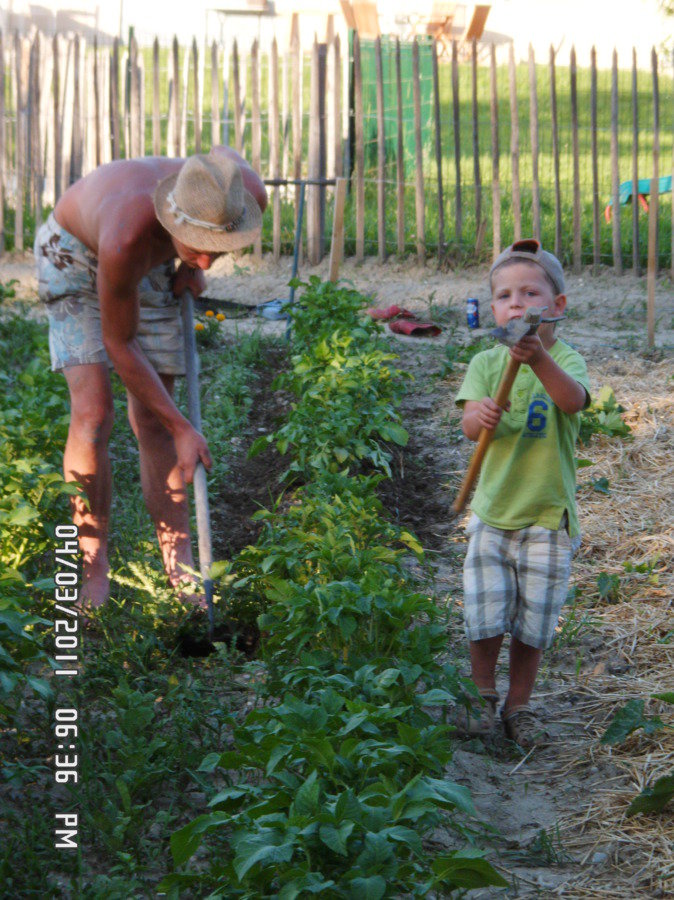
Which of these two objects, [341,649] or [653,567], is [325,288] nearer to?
[653,567]

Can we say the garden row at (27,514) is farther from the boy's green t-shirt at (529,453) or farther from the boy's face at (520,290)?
the boy's face at (520,290)

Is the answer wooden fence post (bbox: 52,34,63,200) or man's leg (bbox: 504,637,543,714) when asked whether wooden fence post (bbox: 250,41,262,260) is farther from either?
man's leg (bbox: 504,637,543,714)

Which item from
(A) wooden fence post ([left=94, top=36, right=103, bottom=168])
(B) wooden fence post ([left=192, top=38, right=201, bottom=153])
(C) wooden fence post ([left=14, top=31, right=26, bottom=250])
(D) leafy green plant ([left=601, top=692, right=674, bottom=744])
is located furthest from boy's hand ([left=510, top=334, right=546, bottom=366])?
(C) wooden fence post ([left=14, top=31, right=26, bottom=250])

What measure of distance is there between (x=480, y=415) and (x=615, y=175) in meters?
7.59

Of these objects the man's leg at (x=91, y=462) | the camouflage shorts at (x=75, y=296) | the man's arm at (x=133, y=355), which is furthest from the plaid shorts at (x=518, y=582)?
the camouflage shorts at (x=75, y=296)

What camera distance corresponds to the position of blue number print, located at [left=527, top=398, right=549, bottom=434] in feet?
9.93

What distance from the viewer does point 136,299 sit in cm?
336

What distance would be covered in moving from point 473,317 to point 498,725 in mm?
5708

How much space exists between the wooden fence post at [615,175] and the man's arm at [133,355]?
730 centimetres

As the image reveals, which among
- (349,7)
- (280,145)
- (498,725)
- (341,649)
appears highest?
(349,7)

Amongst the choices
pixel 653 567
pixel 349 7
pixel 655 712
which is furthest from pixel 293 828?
pixel 349 7

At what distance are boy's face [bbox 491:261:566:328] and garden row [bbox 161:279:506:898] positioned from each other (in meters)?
0.83

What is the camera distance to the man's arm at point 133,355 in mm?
3277

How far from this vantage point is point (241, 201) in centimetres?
319
